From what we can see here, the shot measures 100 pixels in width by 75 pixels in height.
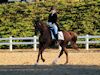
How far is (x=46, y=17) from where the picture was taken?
33281mm

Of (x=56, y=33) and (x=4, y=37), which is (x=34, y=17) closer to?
(x=4, y=37)

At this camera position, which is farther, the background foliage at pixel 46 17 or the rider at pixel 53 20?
the background foliage at pixel 46 17

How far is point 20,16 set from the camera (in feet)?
111

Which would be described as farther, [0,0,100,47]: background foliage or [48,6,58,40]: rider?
[0,0,100,47]: background foliage

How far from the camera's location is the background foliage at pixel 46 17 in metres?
33.0

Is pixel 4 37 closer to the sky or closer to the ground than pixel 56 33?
closer to the ground

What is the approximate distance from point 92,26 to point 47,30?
11.7m

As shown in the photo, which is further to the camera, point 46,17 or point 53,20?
point 46,17

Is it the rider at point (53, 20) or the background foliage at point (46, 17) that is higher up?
the rider at point (53, 20)

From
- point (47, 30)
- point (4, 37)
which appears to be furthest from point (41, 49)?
point (4, 37)

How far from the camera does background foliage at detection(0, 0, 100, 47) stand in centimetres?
3303

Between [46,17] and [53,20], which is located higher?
[53,20]

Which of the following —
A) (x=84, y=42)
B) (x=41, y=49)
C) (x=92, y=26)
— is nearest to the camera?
(x=41, y=49)

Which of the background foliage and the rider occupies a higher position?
the rider
